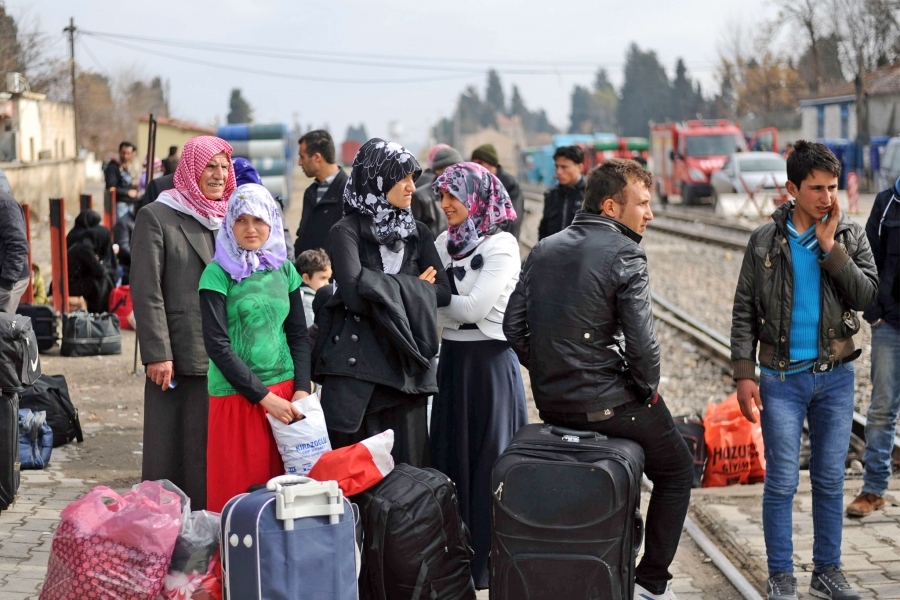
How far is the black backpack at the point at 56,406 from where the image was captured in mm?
7383

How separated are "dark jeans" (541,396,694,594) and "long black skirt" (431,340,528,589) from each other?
64cm

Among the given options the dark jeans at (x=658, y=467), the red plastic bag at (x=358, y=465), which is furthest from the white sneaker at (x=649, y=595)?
the red plastic bag at (x=358, y=465)

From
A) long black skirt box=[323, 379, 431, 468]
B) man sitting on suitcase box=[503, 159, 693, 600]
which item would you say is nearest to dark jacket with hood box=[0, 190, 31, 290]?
long black skirt box=[323, 379, 431, 468]

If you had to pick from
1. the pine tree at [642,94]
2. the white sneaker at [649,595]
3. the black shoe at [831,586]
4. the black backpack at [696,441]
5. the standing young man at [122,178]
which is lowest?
the black shoe at [831,586]

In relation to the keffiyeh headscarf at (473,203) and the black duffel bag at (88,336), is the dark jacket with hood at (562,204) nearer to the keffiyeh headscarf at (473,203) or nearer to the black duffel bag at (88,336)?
the keffiyeh headscarf at (473,203)

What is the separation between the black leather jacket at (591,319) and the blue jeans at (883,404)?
2.13m

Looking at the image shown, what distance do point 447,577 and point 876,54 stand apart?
200ft

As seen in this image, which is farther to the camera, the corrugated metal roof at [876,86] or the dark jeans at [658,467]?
the corrugated metal roof at [876,86]

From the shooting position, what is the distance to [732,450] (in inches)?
275

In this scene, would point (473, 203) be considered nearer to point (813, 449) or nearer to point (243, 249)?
point (243, 249)

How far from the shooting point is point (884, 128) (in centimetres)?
5584

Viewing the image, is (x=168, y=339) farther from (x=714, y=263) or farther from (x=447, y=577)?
(x=714, y=263)

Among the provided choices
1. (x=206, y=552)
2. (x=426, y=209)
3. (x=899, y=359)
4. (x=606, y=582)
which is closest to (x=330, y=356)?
(x=206, y=552)

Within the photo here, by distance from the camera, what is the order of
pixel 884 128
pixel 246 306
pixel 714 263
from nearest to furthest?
pixel 246 306 < pixel 714 263 < pixel 884 128
